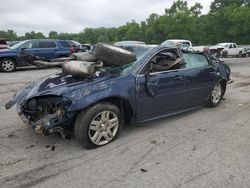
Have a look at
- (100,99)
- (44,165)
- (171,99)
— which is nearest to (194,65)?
(171,99)

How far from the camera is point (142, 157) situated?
400cm

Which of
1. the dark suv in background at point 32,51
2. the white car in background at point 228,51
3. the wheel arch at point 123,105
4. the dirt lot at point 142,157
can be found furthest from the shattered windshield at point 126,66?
the white car in background at point 228,51

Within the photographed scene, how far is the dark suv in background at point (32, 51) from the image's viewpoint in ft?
45.0

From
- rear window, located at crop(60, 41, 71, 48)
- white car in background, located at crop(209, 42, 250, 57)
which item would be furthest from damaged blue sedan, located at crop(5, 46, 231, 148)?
white car in background, located at crop(209, 42, 250, 57)

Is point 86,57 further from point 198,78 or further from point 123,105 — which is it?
point 198,78

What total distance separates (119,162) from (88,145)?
0.59m

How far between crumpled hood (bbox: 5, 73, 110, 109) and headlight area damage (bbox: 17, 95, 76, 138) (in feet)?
0.29

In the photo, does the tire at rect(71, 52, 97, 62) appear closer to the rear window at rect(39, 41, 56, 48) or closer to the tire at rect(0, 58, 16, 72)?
the tire at rect(0, 58, 16, 72)

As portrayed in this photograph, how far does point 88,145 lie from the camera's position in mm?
4203

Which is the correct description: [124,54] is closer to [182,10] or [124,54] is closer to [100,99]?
[100,99]

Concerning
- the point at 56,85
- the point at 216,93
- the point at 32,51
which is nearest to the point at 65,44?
the point at 32,51

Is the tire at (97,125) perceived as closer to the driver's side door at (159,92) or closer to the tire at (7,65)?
the driver's side door at (159,92)

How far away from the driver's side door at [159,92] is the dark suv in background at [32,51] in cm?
926

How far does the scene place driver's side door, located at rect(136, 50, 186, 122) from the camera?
15.6 feet
